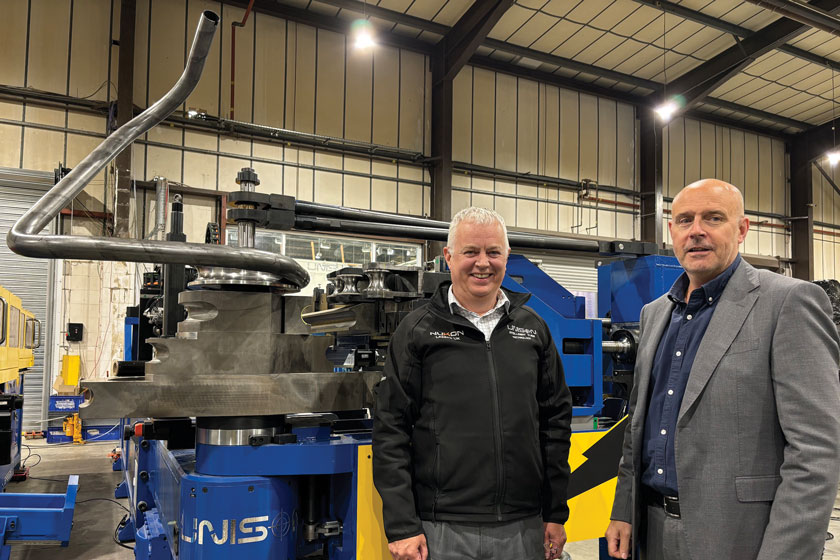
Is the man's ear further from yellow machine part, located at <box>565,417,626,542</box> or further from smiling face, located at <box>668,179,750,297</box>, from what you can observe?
yellow machine part, located at <box>565,417,626,542</box>

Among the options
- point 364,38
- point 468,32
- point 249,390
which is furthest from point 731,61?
point 249,390

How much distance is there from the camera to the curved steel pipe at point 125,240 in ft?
5.67

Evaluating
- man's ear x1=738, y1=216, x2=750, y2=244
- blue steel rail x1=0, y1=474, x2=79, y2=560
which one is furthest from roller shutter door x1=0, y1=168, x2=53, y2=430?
man's ear x1=738, y1=216, x2=750, y2=244

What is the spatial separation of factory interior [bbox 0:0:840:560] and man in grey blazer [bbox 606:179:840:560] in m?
0.49

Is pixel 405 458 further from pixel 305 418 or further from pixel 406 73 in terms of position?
pixel 406 73

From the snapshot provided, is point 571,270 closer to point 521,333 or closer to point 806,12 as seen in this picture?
point 806,12

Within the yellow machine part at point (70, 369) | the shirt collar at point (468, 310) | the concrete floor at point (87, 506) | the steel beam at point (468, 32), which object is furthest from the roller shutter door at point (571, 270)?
the shirt collar at point (468, 310)

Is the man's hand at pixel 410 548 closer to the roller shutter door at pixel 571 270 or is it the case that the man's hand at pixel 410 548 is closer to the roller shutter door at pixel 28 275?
the roller shutter door at pixel 28 275

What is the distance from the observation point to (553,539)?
1679mm

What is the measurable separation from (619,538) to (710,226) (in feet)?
2.91

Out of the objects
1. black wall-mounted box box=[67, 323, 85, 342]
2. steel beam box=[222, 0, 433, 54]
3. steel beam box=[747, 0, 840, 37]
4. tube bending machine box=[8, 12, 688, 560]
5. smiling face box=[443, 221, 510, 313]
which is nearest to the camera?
smiling face box=[443, 221, 510, 313]

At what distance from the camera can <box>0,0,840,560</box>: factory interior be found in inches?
75.9


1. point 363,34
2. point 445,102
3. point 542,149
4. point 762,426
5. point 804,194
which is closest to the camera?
point 762,426

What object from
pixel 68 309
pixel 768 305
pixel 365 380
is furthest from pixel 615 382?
pixel 68 309
